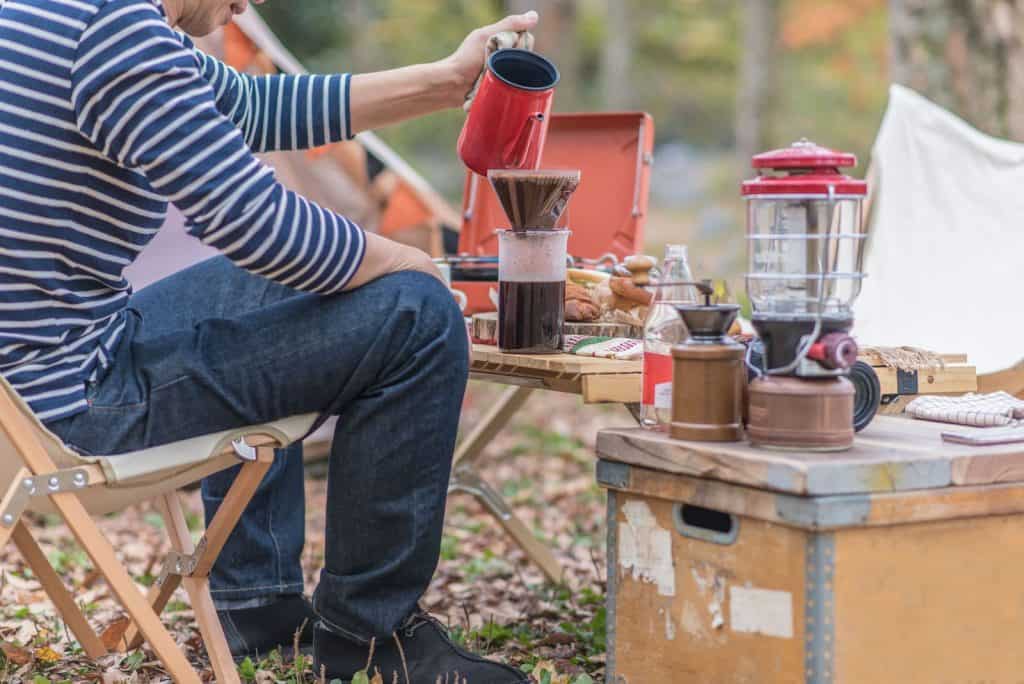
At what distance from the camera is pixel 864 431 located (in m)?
2.19

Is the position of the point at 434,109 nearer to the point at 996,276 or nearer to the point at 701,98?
the point at 996,276

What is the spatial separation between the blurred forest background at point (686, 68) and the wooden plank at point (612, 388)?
7.17 metres

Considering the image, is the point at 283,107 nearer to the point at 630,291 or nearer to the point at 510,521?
the point at 630,291

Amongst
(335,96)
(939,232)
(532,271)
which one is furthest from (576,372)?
(939,232)

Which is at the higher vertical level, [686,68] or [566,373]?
[686,68]

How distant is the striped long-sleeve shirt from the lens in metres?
1.96

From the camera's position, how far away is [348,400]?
2219 mm

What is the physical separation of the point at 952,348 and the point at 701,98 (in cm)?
2022

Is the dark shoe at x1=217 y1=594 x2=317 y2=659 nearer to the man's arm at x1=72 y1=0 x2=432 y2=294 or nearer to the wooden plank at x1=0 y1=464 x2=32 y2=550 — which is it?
the wooden plank at x1=0 y1=464 x2=32 y2=550

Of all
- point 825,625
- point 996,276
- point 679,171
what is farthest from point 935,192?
point 679,171

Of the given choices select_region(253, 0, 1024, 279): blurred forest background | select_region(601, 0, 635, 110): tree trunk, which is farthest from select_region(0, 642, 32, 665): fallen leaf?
select_region(601, 0, 635, 110): tree trunk

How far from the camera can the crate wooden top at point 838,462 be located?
6.08ft

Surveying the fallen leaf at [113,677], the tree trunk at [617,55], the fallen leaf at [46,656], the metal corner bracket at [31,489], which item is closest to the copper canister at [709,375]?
the metal corner bracket at [31,489]

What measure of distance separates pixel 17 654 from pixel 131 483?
80cm
